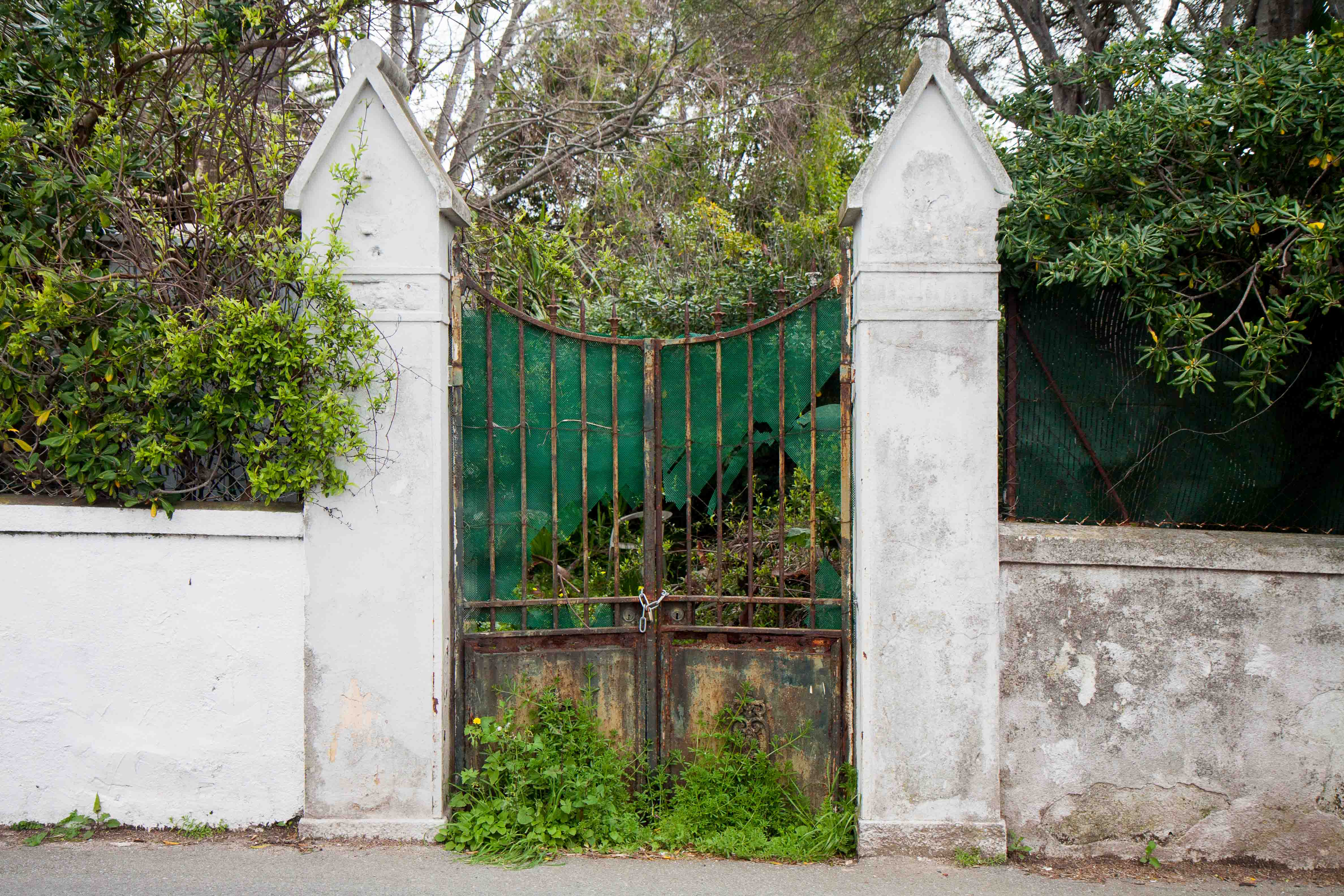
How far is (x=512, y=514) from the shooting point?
4.32m

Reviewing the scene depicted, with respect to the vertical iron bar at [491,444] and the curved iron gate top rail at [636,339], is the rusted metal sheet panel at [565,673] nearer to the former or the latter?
the vertical iron bar at [491,444]

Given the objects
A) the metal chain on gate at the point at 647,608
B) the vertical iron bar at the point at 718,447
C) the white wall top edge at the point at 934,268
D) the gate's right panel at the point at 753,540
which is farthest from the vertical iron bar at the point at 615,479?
the white wall top edge at the point at 934,268

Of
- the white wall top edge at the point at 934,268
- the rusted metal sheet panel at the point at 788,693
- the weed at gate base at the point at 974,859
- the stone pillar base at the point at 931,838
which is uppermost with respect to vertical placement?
the white wall top edge at the point at 934,268

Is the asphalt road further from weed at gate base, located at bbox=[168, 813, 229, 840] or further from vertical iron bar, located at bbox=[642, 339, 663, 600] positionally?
vertical iron bar, located at bbox=[642, 339, 663, 600]

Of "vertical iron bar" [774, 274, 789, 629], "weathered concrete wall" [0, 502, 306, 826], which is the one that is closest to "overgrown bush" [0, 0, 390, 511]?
"weathered concrete wall" [0, 502, 306, 826]

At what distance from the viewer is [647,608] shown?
427 centimetres

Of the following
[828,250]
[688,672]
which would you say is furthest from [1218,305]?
[828,250]

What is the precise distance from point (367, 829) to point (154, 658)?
128 cm

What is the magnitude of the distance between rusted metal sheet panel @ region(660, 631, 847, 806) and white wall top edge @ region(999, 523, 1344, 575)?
100cm

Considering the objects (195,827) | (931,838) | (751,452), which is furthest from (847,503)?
(195,827)

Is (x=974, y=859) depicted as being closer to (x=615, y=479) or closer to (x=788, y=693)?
(x=788, y=693)

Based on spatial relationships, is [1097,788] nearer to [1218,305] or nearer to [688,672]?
[688,672]

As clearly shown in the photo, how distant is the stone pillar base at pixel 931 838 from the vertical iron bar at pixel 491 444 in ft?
6.60

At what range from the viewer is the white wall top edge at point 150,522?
4.04 meters
